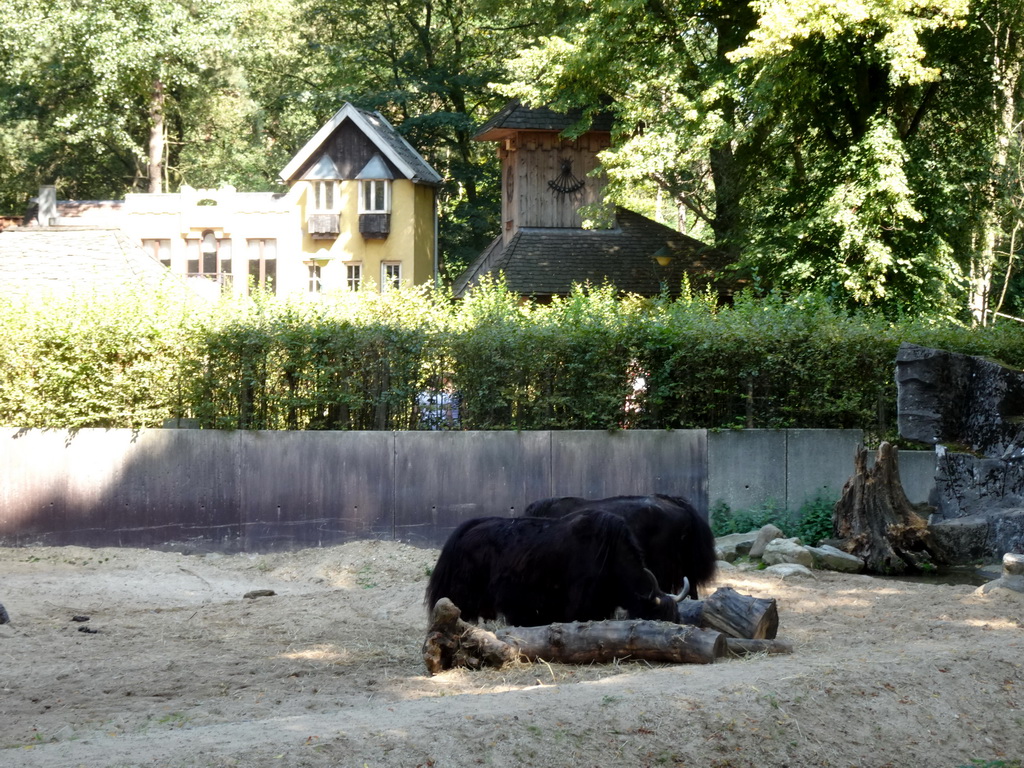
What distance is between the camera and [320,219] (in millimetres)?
36594

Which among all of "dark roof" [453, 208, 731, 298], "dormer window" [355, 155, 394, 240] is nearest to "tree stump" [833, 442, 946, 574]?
"dark roof" [453, 208, 731, 298]

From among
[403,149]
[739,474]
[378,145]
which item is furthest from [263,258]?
[739,474]

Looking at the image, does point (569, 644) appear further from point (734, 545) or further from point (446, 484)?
point (446, 484)

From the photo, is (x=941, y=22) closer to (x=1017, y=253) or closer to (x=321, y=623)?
(x=1017, y=253)

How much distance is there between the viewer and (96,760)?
4539 millimetres

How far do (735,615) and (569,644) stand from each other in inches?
50.3

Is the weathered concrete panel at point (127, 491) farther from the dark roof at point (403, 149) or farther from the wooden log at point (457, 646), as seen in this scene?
the dark roof at point (403, 149)

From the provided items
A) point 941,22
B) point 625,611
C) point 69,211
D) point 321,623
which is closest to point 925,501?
point 625,611

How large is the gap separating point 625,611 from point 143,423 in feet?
23.8

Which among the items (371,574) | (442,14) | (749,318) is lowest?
(371,574)

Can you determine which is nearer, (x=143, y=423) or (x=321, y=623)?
(x=321, y=623)

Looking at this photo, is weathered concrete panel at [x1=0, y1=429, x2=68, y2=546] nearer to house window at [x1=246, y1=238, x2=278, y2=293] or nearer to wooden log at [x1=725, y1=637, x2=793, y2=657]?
wooden log at [x1=725, y1=637, x2=793, y2=657]

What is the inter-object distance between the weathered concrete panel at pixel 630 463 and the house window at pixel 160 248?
2851 cm

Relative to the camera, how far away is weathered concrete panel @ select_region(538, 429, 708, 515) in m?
12.2
